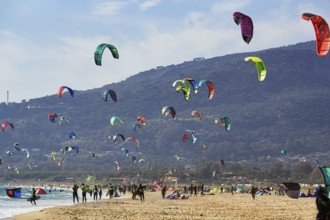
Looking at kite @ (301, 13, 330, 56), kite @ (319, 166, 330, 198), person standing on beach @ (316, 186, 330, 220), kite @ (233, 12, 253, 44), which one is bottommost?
person standing on beach @ (316, 186, 330, 220)

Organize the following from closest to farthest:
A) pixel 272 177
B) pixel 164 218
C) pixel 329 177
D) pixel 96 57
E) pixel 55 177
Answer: pixel 329 177 → pixel 164 218 → pixel 96 57 → pixel 272 177 → pixel 55 177

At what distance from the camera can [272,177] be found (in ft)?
430

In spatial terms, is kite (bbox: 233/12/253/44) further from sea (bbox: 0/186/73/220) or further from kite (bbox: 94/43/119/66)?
sea (bbox: 0/186/73/220)

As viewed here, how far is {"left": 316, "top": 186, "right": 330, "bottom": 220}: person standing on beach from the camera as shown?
12.9 metres

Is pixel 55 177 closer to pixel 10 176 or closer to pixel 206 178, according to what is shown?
pixel 10 176

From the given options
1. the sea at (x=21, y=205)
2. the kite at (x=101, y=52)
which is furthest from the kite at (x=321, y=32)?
the sea at (x=21, y=205)

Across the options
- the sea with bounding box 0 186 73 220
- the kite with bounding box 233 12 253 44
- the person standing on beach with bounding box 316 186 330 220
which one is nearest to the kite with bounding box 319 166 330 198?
the person standing on beach with bounding box 316 186 330 220

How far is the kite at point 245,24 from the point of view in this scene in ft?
75.6

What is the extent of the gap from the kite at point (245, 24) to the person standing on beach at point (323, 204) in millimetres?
10620

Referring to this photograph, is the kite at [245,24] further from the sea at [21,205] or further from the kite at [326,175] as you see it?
the sea at [21,205]

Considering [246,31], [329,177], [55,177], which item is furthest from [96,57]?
[55,177]

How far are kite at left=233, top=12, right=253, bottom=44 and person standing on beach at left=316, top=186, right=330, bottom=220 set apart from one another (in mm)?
10620

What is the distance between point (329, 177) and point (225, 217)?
8825mm

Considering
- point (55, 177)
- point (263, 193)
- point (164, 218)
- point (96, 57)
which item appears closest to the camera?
point (164, 218)
